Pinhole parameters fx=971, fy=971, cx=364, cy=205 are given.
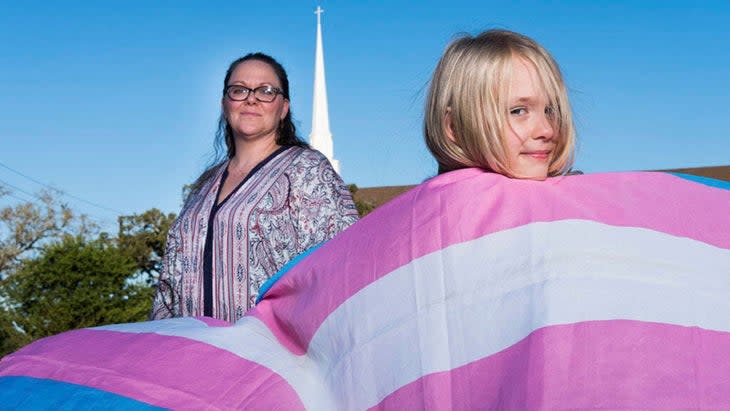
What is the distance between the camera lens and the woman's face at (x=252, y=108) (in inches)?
160

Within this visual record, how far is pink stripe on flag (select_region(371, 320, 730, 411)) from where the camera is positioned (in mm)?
1938

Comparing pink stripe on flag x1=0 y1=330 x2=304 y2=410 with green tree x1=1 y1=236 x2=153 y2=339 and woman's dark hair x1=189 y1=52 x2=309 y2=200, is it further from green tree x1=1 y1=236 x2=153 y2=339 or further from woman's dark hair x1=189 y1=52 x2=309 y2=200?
green tree x1=1 y1=236 x2=153 y2=339

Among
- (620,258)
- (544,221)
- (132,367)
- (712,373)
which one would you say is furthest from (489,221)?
(132,367)

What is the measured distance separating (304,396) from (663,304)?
928mm

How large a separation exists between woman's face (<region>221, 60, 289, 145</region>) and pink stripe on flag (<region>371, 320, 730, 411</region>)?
210 cm

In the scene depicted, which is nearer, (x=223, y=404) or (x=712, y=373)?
(x=712, y=373)

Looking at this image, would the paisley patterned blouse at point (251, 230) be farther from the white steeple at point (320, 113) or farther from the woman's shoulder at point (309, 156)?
the white steeple at point (320, 113)

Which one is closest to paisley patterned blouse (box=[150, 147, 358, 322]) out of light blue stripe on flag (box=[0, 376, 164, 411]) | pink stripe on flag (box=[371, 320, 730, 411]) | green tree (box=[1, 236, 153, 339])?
light blue stripe on flag (box=[0, 376, 164, 411])

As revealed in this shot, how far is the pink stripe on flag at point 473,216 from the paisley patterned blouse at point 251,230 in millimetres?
1142

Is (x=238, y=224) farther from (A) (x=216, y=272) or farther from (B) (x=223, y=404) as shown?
(B) (x=223, y=404)

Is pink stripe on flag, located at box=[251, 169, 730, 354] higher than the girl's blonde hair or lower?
lower

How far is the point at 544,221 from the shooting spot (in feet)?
7.50

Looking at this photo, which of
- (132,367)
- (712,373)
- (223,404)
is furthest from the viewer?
(132,367)

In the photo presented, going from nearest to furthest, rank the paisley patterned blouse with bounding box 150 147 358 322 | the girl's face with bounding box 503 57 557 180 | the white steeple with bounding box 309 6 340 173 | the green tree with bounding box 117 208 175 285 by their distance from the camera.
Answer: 1. the girl's face with bounding box 503 57 557 180
2. the paisley patterned blouse with bounding box 150 147 358 322
3. the green tree with bounding box 117 208 175 285
4. the white steeple with bounding box 309 6 340 173
